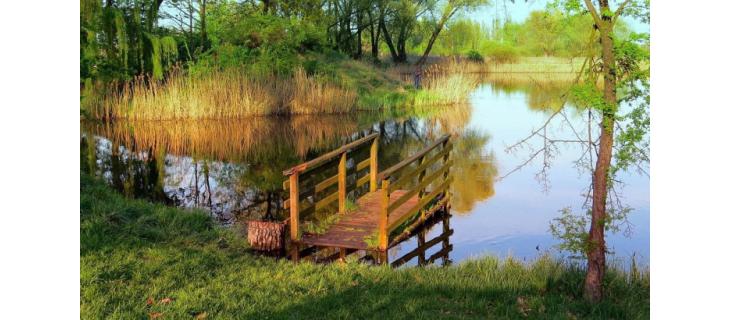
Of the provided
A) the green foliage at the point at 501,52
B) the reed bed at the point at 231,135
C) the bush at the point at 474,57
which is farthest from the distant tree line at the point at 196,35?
the green foliage at the point at 501,52

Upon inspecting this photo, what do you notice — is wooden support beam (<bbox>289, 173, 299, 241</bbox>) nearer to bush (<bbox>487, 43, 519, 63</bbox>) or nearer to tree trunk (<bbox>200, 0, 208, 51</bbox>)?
tree trunk (<bbox>200, 0, 208, 51</bbox>)

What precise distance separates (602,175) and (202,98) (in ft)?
58.8

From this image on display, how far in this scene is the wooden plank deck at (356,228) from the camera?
27.0 feet

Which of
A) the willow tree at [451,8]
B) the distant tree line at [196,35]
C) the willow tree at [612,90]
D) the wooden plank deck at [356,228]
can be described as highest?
the willow tree at [451,8]

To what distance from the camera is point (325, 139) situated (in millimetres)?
18969

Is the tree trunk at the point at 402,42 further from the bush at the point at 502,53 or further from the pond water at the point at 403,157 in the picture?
the pond water at the point at 403,157

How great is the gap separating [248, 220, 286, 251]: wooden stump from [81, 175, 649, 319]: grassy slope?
0.32 metres

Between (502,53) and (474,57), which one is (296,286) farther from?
(502,53)

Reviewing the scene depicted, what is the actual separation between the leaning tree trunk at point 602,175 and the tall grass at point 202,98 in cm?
1763

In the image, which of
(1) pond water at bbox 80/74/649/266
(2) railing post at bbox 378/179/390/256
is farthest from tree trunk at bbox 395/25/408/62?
(2) railing post at bbox 378/179/390/256

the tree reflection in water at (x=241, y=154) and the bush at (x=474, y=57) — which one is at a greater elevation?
the bush at (x=474, y=57)

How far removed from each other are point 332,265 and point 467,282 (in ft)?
4.68

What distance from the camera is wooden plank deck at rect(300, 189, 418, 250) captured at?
8.24 meters

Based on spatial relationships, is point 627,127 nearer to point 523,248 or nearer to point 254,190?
point 523,248
